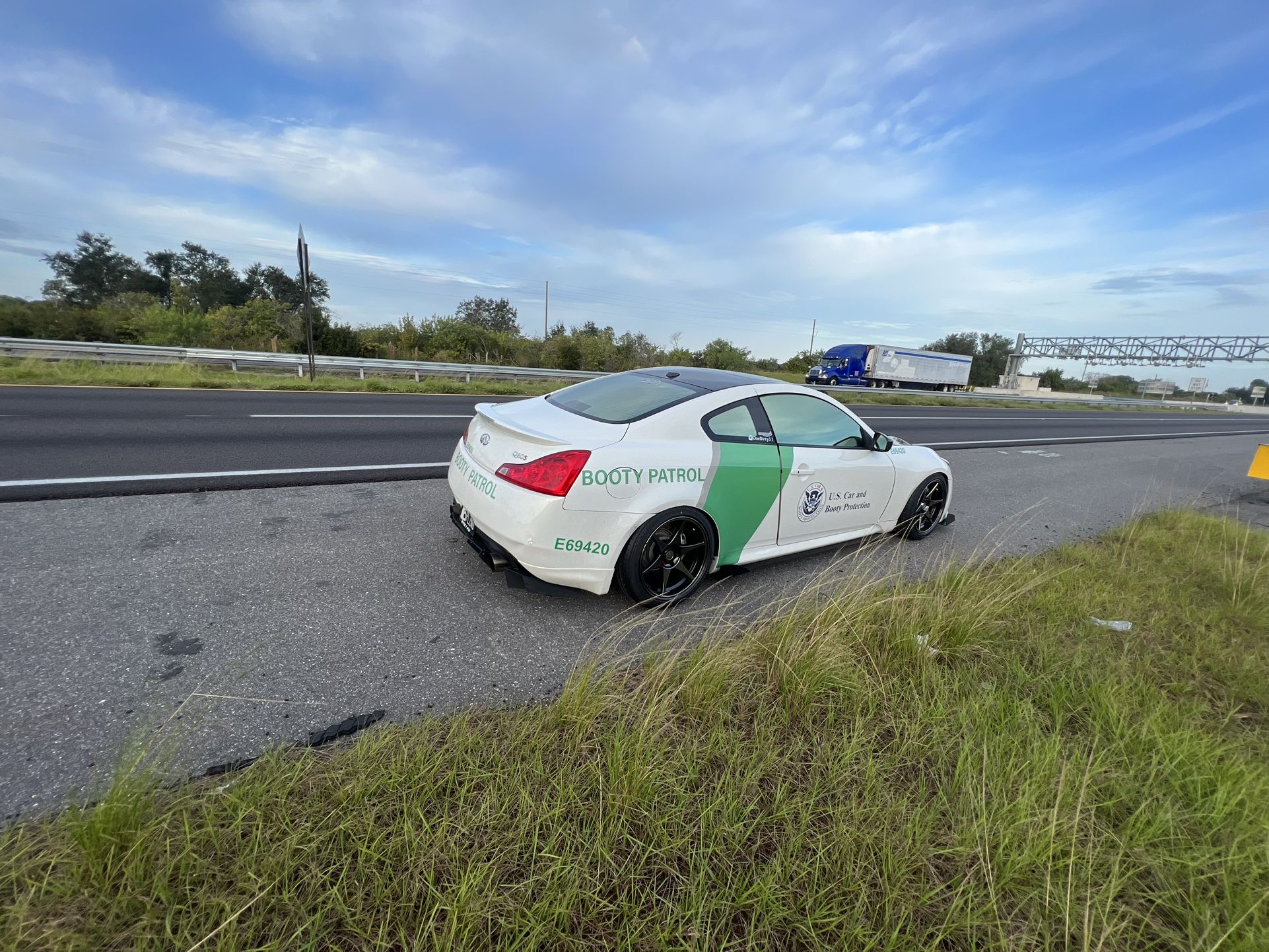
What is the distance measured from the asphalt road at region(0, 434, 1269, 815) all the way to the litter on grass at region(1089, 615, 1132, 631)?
1246 millimetres

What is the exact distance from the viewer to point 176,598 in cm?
291

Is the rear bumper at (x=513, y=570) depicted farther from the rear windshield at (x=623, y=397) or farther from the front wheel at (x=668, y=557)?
the rear windshield at (x=623, y=397)

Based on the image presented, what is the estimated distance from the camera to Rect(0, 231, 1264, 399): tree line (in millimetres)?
31391

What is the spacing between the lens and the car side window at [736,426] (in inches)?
135

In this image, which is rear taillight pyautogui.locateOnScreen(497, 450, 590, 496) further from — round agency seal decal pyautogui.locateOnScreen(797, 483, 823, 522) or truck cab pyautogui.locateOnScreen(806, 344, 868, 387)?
truck cab pyautogui.locateOnScreen(806, 344, 868, 387)

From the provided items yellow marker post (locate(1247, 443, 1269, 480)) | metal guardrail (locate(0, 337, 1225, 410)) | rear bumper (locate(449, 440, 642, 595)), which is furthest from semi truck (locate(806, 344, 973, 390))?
rear bumper (locate(449, 440, 642, 595))

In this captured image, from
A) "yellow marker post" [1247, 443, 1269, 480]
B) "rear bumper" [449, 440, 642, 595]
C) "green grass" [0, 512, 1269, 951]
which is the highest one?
"yellow marker post" [1247, 443, 1269, 480]

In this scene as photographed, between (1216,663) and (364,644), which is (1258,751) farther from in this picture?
(364,644)

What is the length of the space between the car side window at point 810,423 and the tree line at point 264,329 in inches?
839

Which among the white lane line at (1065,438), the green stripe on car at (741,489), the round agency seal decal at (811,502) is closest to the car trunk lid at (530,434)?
the green stripe on car at (741,489)

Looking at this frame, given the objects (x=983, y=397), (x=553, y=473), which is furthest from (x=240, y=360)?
(x=983, y=397)

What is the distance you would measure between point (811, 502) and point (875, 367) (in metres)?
37.9

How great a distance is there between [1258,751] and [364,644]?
4.04 m

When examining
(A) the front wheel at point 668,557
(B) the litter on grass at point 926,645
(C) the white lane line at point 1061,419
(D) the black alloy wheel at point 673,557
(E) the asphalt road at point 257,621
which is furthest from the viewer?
(C) the white lane line at point 1061,419
